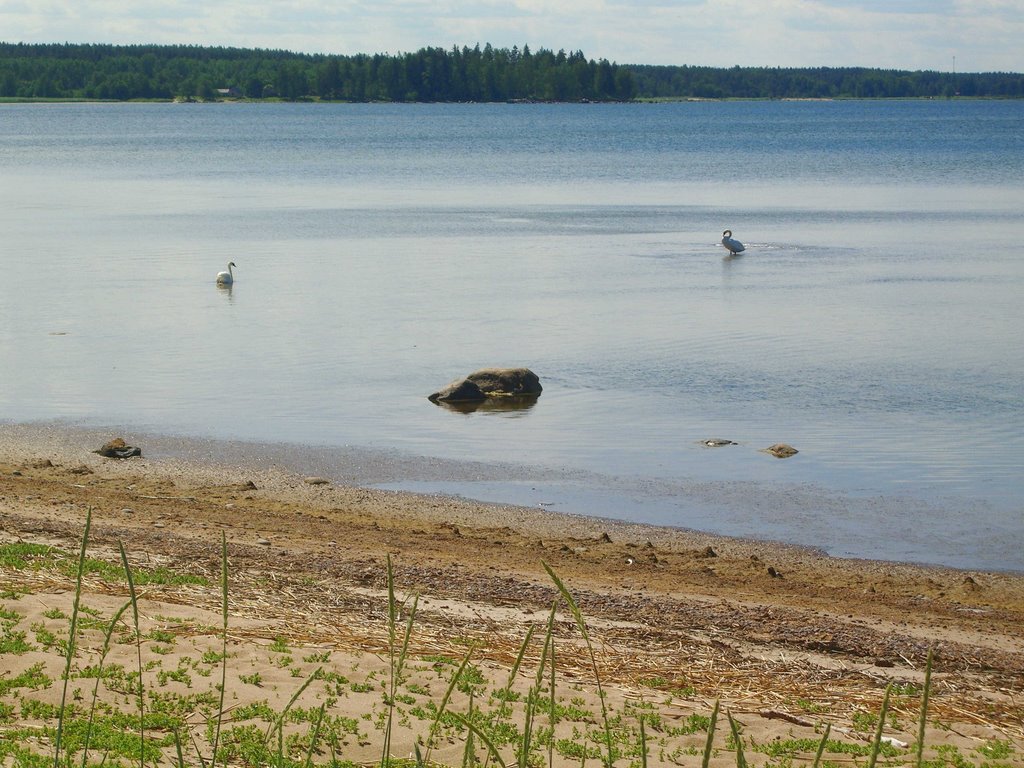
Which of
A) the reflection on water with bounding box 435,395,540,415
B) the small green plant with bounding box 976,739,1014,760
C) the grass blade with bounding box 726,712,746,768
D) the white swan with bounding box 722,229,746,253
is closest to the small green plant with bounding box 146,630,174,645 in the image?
the small green plant with bounding box 976,739,1014,760

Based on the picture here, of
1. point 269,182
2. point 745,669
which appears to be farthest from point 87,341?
point 269,182

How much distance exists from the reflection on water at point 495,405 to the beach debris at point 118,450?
4268mm

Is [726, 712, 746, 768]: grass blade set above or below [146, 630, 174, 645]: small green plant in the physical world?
above

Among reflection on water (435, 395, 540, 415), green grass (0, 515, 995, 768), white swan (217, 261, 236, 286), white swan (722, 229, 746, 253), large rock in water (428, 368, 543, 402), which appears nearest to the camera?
green grass (0, 515, 995, 768)

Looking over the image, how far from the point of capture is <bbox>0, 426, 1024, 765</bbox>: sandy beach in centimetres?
734

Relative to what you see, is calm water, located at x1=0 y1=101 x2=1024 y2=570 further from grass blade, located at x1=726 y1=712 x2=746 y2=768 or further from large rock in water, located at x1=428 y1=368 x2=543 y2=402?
grass blade, located at x1=726 y1=712 x2=746 y2=768

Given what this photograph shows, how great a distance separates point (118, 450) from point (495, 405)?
16.7 feet

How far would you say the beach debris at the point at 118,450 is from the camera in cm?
1545

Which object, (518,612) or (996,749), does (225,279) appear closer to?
(518,612)

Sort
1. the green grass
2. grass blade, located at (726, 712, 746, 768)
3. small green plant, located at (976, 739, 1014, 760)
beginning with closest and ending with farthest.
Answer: grass blade, located at (726, 712, 746, 768), the green grass, small green plant, located at (976, 739, 1014, 760)

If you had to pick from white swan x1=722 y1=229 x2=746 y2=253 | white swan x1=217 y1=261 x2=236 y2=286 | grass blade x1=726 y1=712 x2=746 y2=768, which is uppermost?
grass blade x1=726 y1=712 x2=746 y2=768

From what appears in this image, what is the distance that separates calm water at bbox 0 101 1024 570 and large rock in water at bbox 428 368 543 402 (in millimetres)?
412

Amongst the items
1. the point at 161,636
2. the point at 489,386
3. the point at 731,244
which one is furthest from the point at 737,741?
the point at 731,244

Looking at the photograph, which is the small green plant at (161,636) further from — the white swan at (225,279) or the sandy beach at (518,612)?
the white swan at (225,279)
